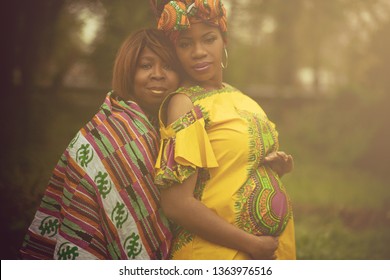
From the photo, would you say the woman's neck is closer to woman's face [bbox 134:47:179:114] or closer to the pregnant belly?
woman's face [bbox 134:47:179:114]

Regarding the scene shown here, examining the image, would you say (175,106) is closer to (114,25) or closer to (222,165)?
(222,165)

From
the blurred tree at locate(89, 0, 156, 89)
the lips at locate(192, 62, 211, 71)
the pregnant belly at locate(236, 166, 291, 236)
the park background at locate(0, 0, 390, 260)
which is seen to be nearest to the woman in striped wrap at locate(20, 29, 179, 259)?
the lips at locate(192, 62, 211, 71)

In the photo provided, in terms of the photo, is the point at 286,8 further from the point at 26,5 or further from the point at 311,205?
the point at 26,5

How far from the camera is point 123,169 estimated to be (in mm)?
2508

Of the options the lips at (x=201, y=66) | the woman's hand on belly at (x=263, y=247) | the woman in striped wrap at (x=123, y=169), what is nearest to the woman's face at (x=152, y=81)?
the woman in striped wrap at (x=123, y=169)

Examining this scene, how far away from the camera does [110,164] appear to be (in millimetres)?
2504

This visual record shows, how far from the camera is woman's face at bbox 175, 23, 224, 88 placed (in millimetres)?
2549

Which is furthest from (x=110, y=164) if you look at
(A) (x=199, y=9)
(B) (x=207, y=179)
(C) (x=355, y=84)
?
(C) (x=355, y=84)

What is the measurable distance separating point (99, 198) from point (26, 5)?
1627 millimetres

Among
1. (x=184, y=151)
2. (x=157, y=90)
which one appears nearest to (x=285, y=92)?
(x=157, y=90)

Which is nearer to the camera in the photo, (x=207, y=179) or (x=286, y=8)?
(x=207, y=179)

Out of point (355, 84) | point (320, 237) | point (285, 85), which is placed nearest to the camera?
point (320, 237)

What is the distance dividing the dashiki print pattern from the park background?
19.3 inches

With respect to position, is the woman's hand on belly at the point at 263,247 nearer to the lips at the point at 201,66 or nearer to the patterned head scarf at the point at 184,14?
the lips at the point at 201,66
